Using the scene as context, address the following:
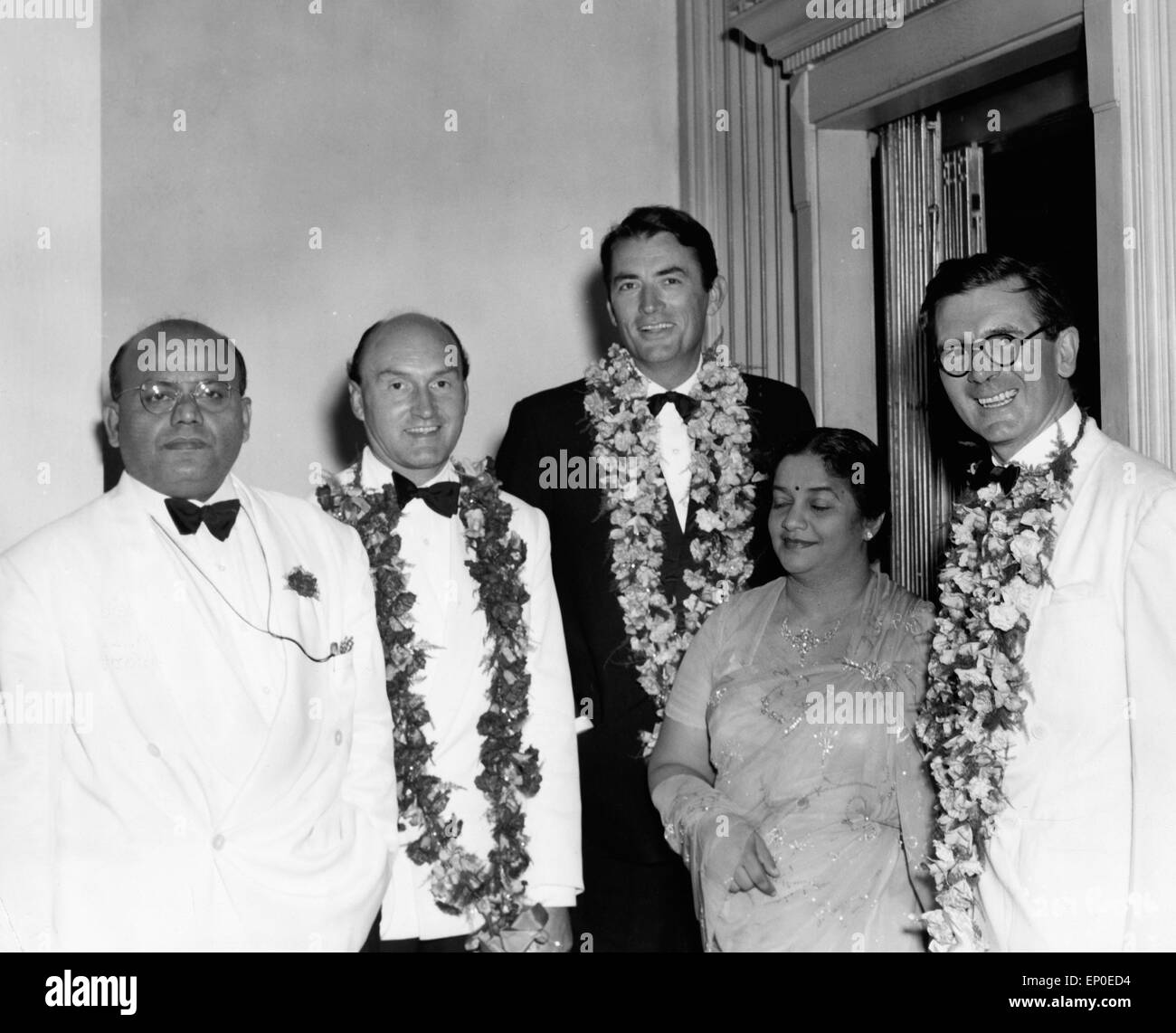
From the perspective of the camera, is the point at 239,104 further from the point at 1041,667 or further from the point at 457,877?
the point at 1041,667

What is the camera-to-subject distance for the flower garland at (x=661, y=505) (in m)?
3.61

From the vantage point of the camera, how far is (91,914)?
2.72 metres

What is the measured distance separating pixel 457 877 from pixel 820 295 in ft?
7.64

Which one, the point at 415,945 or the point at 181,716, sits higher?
the point at 181,716

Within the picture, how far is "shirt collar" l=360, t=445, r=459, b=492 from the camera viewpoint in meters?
3.32

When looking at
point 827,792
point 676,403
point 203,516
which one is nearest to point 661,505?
point 676,403

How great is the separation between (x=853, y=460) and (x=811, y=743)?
66 cm

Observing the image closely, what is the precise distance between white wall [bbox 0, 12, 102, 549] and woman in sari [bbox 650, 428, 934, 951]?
164 centimetres

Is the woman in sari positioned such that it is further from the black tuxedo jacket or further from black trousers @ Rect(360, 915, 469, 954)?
black trousers @ Rect(360, 915, 469, 954)

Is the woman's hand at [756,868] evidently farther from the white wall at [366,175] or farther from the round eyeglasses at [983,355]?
the white wall at [366,175]

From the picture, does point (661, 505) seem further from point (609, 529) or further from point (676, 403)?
point (676, 403)

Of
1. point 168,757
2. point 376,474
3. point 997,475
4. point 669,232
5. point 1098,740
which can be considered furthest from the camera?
point 669,232

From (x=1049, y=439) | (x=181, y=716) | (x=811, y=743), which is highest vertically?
(x=1049, y=439)

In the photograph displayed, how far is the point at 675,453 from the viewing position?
3.74m
